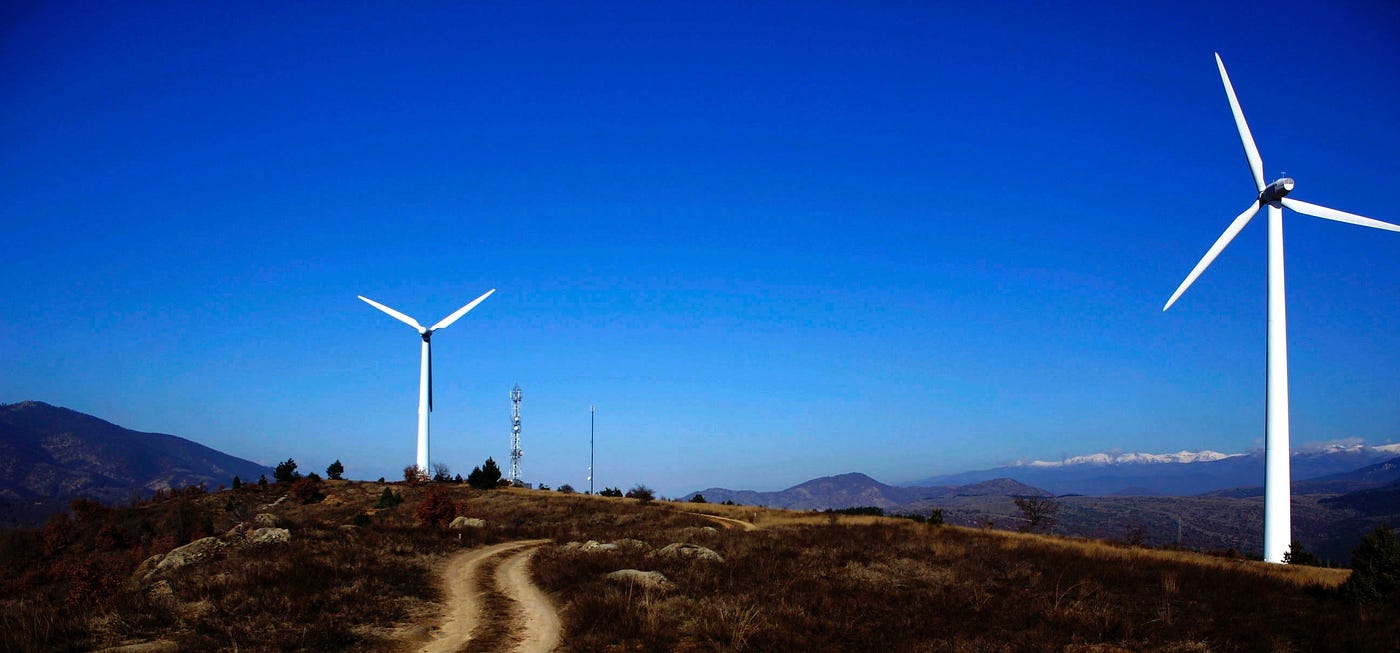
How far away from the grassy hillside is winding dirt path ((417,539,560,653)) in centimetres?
53

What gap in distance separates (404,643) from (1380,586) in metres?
26.6

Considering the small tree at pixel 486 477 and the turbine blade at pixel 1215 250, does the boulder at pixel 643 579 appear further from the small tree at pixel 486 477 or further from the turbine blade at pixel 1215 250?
the small tree at pixel 486 477

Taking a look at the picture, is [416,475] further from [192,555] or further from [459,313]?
[192,555]

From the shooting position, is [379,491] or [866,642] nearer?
[866,642]

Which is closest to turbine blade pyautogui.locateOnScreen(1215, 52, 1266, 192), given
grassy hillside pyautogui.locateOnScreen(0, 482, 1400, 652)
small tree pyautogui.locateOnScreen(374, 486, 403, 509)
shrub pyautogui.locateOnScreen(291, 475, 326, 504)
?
grassy hillside pyautogui.locateOnScreen(0, 482, 1400, 652)

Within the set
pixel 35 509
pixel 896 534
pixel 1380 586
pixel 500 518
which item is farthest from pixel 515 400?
pixel 35 509

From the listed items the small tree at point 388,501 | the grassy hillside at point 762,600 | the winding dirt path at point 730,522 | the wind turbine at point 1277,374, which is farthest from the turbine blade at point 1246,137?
the small tree at point 388,501

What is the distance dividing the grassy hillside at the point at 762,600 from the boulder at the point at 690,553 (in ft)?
2.34

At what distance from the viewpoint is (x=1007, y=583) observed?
26.0 meters

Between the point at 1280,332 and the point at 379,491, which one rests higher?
the point at 1280,332

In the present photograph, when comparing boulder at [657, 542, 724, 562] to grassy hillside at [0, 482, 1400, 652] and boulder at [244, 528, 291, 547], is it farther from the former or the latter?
boulder at [244, 528, 291, 547]

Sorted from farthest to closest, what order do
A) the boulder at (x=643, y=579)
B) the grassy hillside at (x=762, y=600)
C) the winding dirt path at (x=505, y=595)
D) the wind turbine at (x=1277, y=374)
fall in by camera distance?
the wind turbine at (x=1277, y=374) → the boulder at (x=643, y=579) → the winding dirt path at (x=505, y=595) → the grassy hillside at (x=762, y=600)

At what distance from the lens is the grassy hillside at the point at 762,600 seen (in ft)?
58.0

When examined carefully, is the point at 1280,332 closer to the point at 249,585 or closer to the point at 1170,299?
the point at 1170,299
